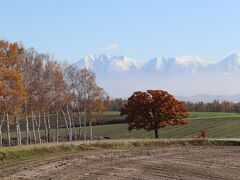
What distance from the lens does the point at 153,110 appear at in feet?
237

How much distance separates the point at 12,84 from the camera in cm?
5772

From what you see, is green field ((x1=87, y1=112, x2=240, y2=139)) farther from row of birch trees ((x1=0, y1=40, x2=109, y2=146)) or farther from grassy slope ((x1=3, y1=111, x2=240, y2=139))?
row of birch trees ((x1=0, y1=40, x2=109, y2=146))

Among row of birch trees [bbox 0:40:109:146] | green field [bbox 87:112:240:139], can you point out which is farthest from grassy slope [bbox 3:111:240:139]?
row of birch trees [bbox 0:40:109:146]

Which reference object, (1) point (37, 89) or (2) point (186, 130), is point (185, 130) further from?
(1) point (37, 89)

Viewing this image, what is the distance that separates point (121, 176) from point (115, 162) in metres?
6.17

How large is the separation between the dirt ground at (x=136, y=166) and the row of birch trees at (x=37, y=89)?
2180 centimetres

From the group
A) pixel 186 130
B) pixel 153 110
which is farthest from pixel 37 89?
pixel 186 130

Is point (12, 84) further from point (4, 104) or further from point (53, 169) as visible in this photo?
point (53, 169)

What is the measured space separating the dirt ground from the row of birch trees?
71.5ft

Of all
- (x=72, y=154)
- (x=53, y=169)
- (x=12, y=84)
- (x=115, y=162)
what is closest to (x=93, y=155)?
(x=72, y=154)

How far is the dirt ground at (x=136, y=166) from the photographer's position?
2741 cm

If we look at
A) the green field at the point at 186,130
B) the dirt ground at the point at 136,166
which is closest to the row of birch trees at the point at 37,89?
the green field at the point at 186,130

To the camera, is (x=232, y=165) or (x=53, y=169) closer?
(x=53, y=169)

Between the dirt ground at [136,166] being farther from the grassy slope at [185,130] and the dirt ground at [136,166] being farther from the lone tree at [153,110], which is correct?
the grassy slope at [185,130]
